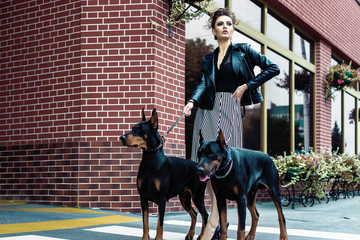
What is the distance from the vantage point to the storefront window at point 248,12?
9836 mm

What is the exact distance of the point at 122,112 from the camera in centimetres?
724

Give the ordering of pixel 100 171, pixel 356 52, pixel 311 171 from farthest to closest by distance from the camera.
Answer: pixel 356 52, pixel 311 171, pixel 100 171

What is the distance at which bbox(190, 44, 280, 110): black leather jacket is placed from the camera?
4.73 metres

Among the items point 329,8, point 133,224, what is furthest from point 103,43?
point 329,8

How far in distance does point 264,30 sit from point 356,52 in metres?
6.91

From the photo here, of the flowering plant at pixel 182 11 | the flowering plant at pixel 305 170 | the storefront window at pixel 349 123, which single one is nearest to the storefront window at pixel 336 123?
the storefront window at pixel 349 123

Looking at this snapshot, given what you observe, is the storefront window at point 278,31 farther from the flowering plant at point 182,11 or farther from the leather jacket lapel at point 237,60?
the leather jacket lapel at point 237,60

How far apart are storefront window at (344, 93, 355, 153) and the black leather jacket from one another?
11.9 meters

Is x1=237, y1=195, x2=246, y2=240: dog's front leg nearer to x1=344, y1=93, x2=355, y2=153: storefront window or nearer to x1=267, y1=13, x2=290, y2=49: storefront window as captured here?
x1=267, y1=13, x2=290, y2=49: storefront window

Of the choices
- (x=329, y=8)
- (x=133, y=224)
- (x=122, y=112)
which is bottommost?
(x=133, y=224)

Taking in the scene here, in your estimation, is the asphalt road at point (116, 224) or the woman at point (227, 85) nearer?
the woman at point (227, 85)

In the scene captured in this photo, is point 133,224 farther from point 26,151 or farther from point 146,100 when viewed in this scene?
point 26,151

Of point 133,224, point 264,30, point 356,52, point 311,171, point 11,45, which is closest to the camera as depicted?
point 133,224

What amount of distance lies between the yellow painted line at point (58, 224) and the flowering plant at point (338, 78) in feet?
28.1
